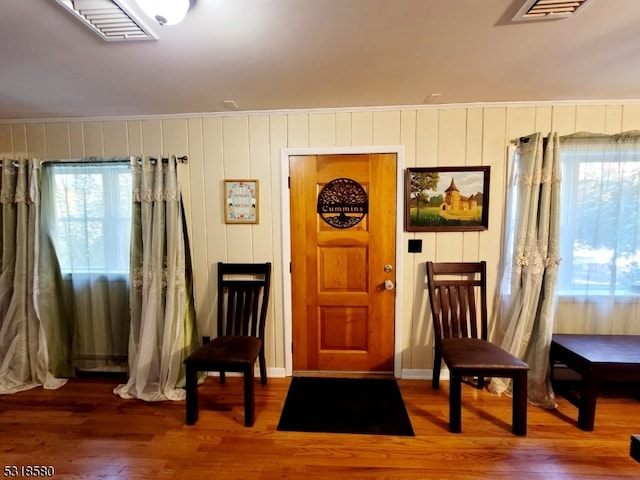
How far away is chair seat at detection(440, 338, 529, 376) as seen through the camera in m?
1.75

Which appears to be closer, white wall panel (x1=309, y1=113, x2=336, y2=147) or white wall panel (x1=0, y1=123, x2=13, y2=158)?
white wall panel (x1=309, y1=113, x2=336, y2=147)

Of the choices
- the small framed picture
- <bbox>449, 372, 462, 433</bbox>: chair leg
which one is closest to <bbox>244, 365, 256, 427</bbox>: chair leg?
the small framed picture

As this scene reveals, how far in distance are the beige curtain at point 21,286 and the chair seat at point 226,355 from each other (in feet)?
4.71

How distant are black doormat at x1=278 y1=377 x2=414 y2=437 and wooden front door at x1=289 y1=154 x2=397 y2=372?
0.51ft

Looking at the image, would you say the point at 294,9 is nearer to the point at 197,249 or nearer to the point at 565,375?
the point at 197,249

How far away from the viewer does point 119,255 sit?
95.7 inches

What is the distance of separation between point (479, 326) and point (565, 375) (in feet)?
2.61

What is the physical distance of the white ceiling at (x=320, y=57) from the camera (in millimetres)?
1236

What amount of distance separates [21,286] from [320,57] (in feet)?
9.39

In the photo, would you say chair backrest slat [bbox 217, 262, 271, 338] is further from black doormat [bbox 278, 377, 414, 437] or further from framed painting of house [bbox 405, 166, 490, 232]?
framed painting of house [bbox 405, 166, 490, 232]

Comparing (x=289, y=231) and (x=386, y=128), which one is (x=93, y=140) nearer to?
(x=289, y=231)

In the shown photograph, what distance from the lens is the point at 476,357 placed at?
184 centimetres

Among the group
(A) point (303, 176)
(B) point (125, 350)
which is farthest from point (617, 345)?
(B) point (125, 350)

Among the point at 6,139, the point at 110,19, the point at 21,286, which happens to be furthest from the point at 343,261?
the point at 6,139
